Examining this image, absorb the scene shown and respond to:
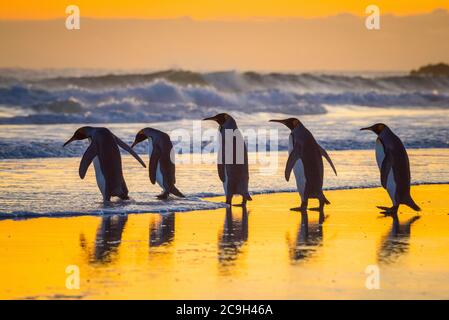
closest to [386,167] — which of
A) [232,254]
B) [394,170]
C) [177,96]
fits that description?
[394,170]

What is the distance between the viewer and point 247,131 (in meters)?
26.4

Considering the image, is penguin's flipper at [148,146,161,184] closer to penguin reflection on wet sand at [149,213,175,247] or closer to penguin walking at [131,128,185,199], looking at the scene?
penguin walking at [131,128,185,199]

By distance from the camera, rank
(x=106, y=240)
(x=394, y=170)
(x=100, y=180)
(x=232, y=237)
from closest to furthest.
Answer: (x=106, y=240) < (x=232, y=237) < (x=394, y=170) < (x=100, y=180)

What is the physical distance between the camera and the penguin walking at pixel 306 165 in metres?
11.9

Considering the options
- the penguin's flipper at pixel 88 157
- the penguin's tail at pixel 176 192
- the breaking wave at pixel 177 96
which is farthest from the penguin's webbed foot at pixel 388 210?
the breaking wave at pixel 177 96

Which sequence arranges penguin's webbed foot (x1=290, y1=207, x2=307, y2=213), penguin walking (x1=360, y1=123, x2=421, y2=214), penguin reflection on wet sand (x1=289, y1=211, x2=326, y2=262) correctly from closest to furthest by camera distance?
penguin reflection on wet sand (x1=289, y1=211, x2=326, y2=262), penguin's webbed foot (x1=290, y1=207, x2=307, y2=213), penguin walking (x1=360, y1=123, x2=421, y2=214)

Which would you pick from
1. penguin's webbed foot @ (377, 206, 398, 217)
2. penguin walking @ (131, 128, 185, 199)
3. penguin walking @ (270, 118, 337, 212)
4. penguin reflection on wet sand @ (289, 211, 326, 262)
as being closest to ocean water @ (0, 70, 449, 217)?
penguin walking @ (131, 128, 185, 199)

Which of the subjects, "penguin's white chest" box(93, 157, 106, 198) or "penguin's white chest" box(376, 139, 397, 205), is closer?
"penguin's white chest" box(376, 139, 397, 205)

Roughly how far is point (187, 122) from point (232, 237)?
21.5 m

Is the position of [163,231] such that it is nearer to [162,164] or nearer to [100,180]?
[100,180]

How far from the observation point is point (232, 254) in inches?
344

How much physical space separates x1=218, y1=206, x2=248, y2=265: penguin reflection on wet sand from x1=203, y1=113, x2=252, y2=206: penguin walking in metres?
0.62

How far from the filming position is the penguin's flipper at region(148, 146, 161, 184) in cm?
1281

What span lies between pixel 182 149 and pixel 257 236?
10.8 m
